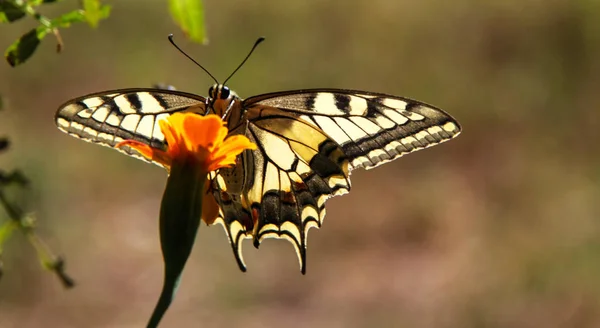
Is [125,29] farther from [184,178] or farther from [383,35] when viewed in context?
[184,178]

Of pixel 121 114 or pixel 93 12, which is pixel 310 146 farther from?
pixel 93 12

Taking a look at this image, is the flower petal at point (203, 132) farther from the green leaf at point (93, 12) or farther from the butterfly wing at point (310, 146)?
the butterfly wing at point (310, 146)

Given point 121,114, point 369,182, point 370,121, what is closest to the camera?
point 121,114

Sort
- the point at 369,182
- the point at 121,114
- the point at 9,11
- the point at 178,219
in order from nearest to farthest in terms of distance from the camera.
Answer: the point at 9,11 → the point at 178,219 → the point at 121,114 → the point at 369,182

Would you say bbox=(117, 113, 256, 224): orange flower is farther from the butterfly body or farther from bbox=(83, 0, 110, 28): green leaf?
the butterfly body

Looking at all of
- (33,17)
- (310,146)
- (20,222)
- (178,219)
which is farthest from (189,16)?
(310,146)

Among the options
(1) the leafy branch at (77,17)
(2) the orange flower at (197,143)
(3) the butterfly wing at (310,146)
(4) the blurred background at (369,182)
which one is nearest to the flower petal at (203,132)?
(2) the orange flower at (197,143)
